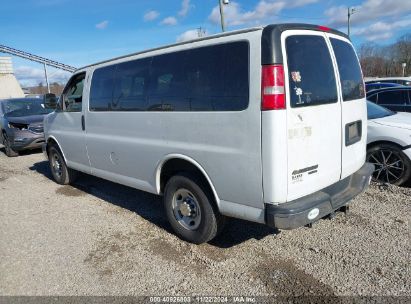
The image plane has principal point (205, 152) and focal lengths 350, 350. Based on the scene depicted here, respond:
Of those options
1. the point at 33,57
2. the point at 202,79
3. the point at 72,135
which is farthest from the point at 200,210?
the point at 33,57

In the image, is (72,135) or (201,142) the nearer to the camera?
(201,142)

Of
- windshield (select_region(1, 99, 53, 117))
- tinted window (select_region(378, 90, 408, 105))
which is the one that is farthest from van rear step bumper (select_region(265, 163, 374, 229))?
windshield (select_region(1, 99, 53, 117))

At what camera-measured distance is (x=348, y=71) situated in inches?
147

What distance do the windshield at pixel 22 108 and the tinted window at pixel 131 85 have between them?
7461mm

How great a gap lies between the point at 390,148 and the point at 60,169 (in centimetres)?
A: 590

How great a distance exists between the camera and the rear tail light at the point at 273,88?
2877mm

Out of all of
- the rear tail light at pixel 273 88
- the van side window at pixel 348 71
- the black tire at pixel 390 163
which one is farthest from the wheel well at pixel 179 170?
the black tire at pixel 390 163

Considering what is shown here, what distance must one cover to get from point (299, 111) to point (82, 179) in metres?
5.41

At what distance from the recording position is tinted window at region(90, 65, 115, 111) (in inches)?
189

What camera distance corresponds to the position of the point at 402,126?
5.40 m

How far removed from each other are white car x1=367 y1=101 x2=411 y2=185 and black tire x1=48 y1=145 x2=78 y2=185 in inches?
209

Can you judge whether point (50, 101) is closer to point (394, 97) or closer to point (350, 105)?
point (350, 105)

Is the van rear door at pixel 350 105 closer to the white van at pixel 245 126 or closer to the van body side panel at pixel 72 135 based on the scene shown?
the white van at pixel 245 126

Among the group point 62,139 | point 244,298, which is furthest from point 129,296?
point 62,139
